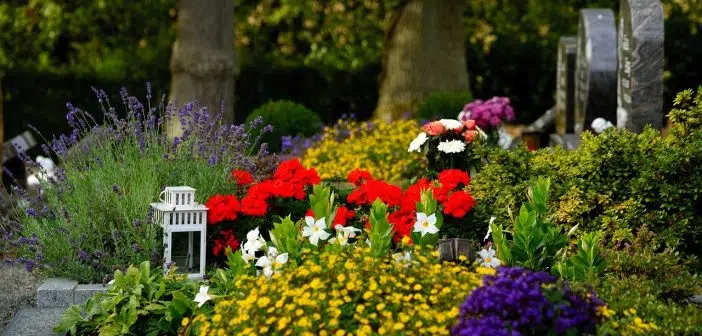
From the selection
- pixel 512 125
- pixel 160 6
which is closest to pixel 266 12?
pixel 160 6

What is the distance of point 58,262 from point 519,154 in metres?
3.02

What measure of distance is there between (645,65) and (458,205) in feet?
12.4

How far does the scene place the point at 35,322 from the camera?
19.8 feet

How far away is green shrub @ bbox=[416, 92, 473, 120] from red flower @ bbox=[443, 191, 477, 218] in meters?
6.52

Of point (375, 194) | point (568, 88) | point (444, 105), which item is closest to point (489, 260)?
point (375, 194)

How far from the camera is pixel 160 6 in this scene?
19.2m

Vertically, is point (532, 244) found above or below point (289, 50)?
below

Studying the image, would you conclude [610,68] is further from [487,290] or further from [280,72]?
[487,290]

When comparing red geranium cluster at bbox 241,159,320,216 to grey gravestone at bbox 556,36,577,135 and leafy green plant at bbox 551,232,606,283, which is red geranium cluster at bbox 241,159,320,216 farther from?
grey gravestone at bbox 556,36,577,135

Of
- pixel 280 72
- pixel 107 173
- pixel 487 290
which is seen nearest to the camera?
pixel 487 290

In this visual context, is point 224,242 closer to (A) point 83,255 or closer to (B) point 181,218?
Result: (B) point 181,218

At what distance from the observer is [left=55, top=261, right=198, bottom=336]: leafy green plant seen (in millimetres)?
5719

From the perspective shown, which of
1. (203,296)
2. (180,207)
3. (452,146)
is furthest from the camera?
(452,146)

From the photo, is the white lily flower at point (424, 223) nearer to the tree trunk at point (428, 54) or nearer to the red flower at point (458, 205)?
the red flower at point (458, 205)
